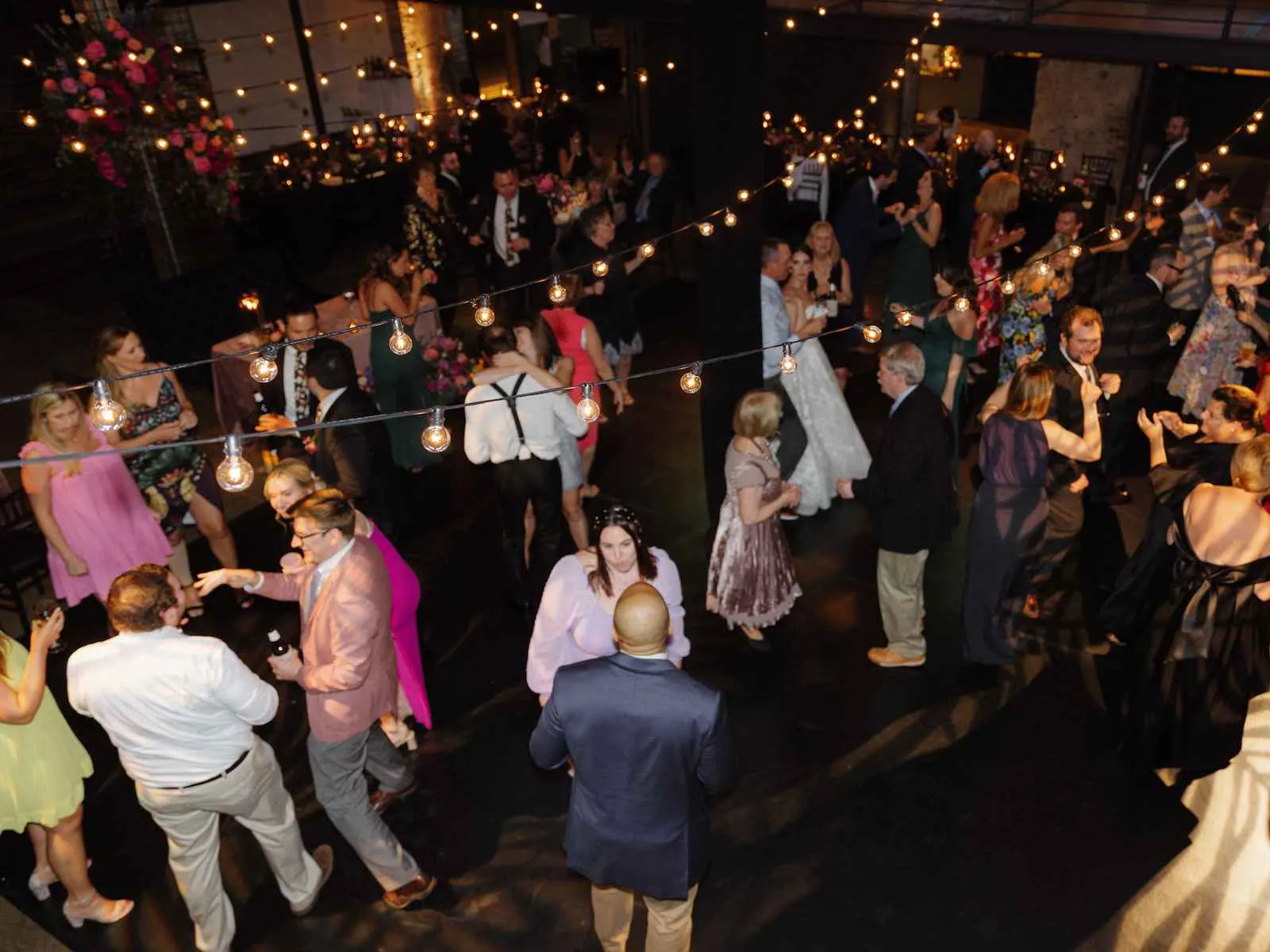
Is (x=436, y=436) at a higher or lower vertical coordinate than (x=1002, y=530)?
higher

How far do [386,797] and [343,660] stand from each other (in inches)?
42.0

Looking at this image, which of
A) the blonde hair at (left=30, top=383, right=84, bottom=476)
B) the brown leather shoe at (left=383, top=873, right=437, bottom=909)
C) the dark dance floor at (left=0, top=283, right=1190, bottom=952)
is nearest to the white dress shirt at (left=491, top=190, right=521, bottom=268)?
the dark dance floor at (left=0, top=283, right=1190, bottom=952)

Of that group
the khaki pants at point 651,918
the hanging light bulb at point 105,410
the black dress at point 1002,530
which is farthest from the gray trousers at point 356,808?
the black dress at point 1002,530

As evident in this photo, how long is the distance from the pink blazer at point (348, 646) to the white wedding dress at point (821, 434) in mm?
2772

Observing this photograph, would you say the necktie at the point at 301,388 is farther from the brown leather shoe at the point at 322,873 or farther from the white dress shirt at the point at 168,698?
the white dress shirt at the point at 168,698

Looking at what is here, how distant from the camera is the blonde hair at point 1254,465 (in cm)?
340

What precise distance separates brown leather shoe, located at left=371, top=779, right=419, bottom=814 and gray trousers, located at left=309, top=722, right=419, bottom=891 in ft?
1.15

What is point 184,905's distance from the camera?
12.0 feet

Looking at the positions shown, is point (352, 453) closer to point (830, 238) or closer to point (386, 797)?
point (386, 797)

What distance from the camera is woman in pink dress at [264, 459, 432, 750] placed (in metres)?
3.46

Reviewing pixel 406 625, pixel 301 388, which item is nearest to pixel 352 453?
pixel 301 388

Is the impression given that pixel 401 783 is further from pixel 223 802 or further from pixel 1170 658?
pixel 1170 658

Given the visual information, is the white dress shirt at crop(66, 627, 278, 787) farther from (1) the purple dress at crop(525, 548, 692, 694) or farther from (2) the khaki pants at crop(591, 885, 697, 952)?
(2) the khaki pants at crop(591, 885, 697, 952)

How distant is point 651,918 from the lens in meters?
3.01
